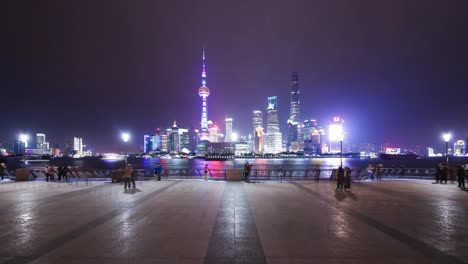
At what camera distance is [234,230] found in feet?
37.4

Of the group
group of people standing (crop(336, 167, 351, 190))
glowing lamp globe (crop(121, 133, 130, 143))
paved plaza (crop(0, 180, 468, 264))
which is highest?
glowing lamp globe (crop(121, 133, 130, 143))

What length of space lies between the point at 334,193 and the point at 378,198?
292 centimetres

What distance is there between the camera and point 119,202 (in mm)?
17578

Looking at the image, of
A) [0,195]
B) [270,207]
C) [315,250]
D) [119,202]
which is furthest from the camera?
[0,195]

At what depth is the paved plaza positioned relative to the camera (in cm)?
866

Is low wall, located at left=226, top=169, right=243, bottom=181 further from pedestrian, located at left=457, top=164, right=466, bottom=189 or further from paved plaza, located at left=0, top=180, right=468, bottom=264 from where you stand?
pedestrian, located at left=457, top=164, right=466, bottom=189

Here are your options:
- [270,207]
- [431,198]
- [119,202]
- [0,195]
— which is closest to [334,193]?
[431,198]

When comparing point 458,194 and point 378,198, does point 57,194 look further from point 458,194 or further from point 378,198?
point 458,194

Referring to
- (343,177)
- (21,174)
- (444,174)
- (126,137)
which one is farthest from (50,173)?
(444,174)

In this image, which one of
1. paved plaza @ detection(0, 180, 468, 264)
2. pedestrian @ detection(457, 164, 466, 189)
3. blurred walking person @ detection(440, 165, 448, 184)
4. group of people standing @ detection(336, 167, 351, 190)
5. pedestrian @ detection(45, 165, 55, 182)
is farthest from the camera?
pedestrian @ detection(45, 165, 55, 182)

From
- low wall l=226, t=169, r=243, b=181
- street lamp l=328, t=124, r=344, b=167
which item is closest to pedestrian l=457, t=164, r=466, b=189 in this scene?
street lamp l=328, t=124, r=344, b=167

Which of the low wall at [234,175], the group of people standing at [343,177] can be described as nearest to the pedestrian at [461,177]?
the group of people standing at [343,177]

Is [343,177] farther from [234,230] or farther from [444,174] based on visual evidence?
[234,230]

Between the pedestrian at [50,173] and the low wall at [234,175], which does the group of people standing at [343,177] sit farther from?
the pedestrian at [50,173]
